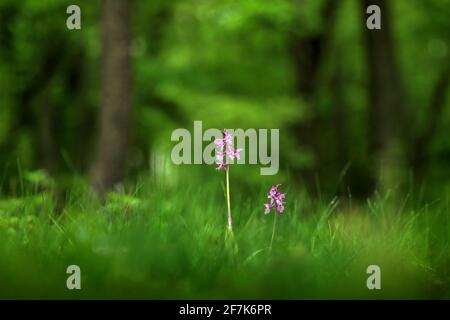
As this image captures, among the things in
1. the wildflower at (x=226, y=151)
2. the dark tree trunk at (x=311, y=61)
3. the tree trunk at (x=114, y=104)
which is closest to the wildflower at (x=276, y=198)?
the wildflower at (x=226, y=151)

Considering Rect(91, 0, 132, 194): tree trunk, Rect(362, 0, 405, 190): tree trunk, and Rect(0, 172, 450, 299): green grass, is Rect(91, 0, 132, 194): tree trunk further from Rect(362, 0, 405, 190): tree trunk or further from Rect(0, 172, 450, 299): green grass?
Rect(0, 172, 450, 299): green grass

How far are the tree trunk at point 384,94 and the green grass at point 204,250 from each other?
756cm

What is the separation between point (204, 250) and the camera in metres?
3.51

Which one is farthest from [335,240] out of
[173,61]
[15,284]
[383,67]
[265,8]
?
[173,61]

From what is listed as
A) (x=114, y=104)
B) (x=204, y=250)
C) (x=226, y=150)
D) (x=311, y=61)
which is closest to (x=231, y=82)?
(x=311, y=61)

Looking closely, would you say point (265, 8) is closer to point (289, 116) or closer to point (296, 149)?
point (289, 116)

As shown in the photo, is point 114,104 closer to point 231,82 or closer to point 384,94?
point 384,94

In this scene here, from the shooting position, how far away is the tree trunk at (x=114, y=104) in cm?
916

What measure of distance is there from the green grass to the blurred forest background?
5.07 meters

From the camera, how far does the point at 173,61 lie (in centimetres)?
1973

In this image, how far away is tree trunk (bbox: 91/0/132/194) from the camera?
916 centimetres

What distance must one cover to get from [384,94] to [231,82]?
31.2 ft

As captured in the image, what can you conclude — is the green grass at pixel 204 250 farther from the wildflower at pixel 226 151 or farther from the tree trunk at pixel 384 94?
the tree trunk at pixel 384 94
